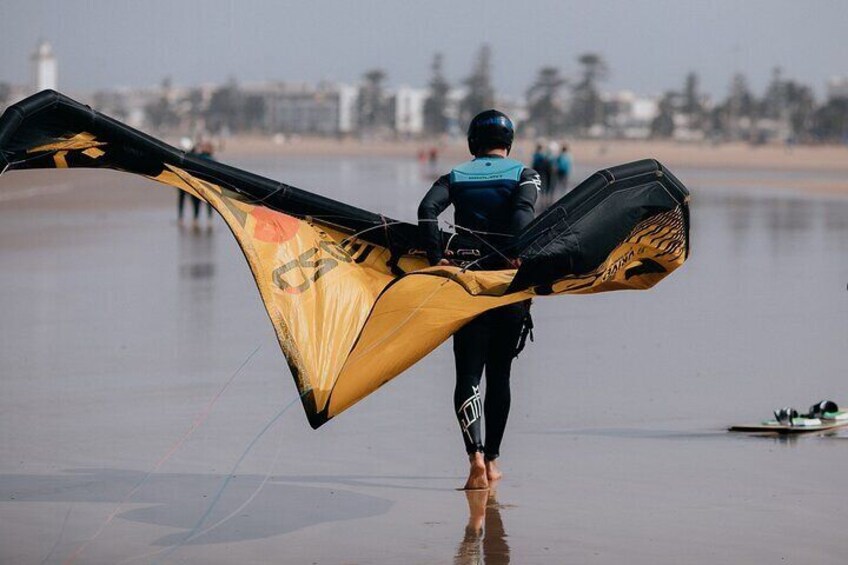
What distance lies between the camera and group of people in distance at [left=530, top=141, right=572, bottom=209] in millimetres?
39375

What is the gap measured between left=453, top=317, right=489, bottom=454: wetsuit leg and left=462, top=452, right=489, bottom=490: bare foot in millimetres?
63

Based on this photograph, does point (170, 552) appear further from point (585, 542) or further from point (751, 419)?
point (751, 419)

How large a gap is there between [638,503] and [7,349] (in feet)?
22.5

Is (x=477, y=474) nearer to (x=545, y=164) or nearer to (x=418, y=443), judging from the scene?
(x=418, y=443)

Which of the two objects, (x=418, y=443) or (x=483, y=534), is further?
(x=418, y=443)

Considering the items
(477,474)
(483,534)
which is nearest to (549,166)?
(477,474)

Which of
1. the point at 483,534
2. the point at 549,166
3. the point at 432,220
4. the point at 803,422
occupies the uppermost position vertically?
the point at 549,166

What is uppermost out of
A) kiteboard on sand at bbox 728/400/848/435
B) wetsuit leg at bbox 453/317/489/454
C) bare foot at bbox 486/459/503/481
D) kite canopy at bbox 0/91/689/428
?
kite canopy at bbox 0/91/689/428

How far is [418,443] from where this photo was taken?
9148 millimetres

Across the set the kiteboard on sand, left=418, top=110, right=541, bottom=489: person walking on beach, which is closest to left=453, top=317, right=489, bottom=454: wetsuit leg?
left=418, top=110, right=541, bottom=489: person walking on beach

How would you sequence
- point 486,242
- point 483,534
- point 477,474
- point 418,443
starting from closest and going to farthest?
point 483,534 → point 477,474 → point 486,242 → point 418,443

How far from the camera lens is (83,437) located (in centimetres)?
928

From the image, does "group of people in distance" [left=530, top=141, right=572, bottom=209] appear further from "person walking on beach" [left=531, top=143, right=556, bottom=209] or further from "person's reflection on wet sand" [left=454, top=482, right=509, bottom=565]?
"person's reflection on wet sand" [left=454, top=482, right=509, bottom=565]

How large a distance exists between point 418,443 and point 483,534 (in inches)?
81.7
